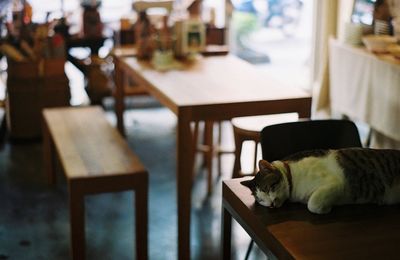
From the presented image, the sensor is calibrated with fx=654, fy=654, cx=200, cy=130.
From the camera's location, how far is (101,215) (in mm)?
3615

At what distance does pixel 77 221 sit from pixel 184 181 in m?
0.50

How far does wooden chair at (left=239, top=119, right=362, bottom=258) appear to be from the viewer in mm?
2213

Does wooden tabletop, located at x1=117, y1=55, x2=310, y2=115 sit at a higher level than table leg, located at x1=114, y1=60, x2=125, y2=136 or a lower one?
higher

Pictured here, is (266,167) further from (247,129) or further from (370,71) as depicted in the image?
(370,71)

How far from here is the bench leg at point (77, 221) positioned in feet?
9.16

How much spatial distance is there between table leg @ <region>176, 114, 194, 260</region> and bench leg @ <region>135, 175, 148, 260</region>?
0.16 metres

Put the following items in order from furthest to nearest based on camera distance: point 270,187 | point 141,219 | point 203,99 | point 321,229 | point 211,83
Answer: point 211,83 < point 203,99 < point 141,219 < point 270,187 < point 321,229

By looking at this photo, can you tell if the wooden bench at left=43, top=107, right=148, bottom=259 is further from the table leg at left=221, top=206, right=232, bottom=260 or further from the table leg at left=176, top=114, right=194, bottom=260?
the table leg at left=221, top=206, right=232, bottom=260

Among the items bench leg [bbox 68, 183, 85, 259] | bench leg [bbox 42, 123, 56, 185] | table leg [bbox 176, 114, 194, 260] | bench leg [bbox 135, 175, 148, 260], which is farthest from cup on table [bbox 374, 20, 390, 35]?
Answer: bench leg [bbox 68, 183, 85, 259]

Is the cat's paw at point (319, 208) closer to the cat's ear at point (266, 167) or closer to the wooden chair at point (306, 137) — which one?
the cat's ear at point (266, 167)

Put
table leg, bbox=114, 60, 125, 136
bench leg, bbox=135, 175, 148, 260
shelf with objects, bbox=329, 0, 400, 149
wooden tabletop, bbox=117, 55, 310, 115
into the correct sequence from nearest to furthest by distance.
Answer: bench leg, bbox=135, 175, 148, 260, wooden tabletop, bbox=117, 55, 310, 115, shelf with objects, bbox=329, 0, 400, 149, table leg, bbox=114, 60, 125, 136

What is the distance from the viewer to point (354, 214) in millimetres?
1831

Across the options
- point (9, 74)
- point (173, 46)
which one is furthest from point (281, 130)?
point (9, 74)

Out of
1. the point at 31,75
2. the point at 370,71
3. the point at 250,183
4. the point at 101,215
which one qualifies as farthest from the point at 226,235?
the point at 31,75
